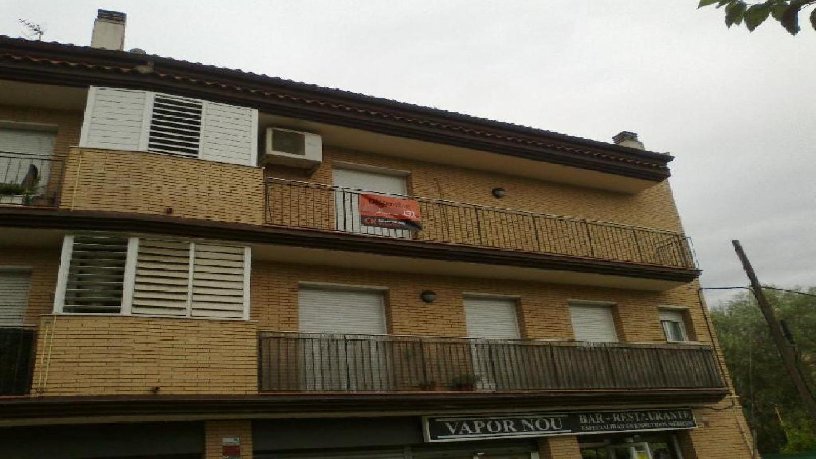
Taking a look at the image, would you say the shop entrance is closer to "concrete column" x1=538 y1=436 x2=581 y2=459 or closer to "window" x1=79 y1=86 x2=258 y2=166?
"concrete column" x1=538 y1=436 x2=581 y2=459

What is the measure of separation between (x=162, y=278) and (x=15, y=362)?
2.16 meters

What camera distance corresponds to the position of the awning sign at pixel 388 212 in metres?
12.2

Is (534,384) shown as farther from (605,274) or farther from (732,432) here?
(732,432)

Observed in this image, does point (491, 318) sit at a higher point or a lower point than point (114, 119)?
lower

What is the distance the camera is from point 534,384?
12031 millimetres

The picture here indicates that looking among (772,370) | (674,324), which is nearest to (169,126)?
(674,324)

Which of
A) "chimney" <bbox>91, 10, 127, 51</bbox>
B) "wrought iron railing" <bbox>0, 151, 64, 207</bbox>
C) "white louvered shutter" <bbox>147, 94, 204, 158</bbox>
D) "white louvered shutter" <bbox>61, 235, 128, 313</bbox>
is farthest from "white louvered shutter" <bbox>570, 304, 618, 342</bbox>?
"chimney" <bbox>91, 10, 127, 51</bbox>

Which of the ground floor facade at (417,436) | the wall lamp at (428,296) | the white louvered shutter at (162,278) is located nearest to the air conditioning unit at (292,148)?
the white louvered shutter at (162,278)

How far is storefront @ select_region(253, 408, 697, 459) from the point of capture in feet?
32.4

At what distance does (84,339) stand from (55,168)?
342cm

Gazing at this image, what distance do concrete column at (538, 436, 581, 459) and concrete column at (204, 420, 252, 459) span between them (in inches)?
217

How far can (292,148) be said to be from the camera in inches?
471

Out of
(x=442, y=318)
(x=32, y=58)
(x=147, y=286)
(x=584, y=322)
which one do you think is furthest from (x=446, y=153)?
(x=32, y=58)

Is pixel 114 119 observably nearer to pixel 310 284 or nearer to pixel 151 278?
pixel 151 278
